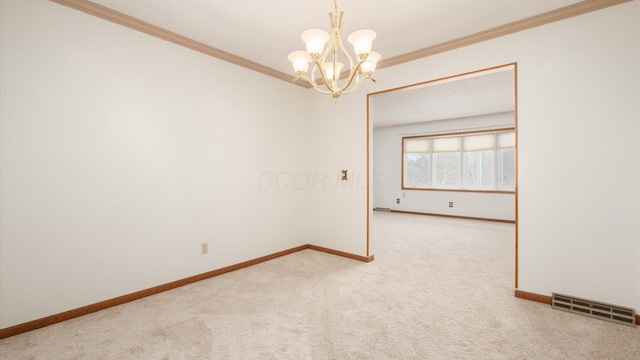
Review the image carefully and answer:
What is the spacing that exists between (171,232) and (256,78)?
88.0 inches

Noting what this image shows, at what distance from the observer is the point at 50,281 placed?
2.27 metres

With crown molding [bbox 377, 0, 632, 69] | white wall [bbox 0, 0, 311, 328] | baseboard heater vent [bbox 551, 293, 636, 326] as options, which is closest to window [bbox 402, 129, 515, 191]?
crown molding [bbox 377, 0, 632, 69]

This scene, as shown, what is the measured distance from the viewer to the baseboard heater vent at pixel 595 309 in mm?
2258

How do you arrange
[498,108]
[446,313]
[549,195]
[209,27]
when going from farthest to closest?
→ 1. [498,108]
2. [209,27]
3. [549,195]
4. [446,313]

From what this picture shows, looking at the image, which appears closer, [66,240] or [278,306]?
[66,240]

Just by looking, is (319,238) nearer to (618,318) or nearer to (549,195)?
(549,195)

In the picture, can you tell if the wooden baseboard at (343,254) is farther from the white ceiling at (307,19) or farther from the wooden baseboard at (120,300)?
the white ceiling at (307,19)

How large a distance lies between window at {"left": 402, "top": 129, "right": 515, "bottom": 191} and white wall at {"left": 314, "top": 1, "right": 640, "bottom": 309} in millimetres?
4794

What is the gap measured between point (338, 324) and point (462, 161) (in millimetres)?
6676

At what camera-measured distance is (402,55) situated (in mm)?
3473

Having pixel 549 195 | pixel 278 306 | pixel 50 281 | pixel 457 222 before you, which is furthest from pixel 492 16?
pixel 457 222

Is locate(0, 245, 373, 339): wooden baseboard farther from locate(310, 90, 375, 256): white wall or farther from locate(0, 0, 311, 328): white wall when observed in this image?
locate(310, 90, 375, 256): white wall

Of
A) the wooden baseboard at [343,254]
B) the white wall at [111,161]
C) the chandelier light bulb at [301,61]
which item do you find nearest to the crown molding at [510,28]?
the chandelier light bulb at [301,61]

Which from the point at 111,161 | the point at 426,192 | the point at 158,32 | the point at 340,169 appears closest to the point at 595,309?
the point at 340,169
